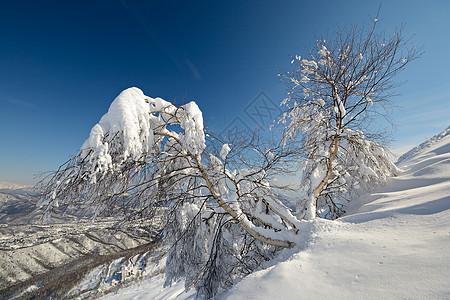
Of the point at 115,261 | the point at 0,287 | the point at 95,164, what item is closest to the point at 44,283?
the point at 0,287

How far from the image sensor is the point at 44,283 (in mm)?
49719

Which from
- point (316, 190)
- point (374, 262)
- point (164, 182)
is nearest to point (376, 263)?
point (374, 262)

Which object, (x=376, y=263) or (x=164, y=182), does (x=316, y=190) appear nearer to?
(x=376, y=263)

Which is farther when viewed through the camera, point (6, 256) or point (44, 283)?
point (6, 256)

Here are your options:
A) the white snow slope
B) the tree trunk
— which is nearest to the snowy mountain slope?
the white snow slope

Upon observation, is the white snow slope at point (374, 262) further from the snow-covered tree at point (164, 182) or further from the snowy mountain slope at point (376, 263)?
the snow-covered tree at point (164, 182)

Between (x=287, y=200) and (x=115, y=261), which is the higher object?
(x=287, y=200)

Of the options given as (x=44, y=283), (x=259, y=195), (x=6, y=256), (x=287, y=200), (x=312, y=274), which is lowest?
(x=44, y=283)

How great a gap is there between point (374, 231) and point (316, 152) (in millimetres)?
2381

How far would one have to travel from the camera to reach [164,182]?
120 inches

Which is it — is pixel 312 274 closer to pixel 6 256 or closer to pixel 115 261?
pixel 115 261

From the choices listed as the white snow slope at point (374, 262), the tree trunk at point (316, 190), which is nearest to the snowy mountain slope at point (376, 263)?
the white snow slope at point (374, 262)

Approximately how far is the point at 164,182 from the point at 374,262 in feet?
9.68

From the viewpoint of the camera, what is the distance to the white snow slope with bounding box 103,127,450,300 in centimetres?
129
